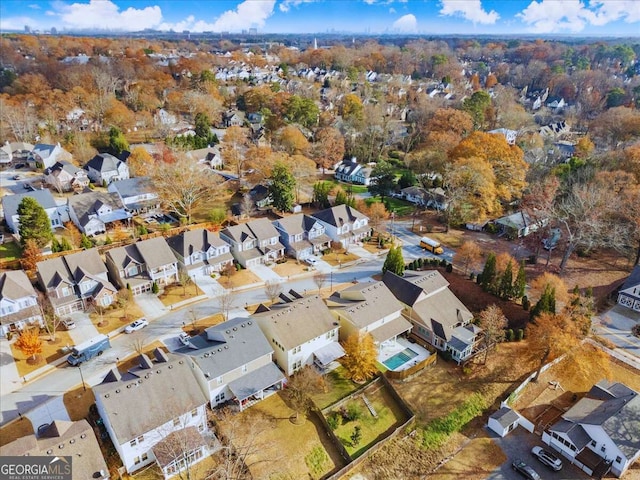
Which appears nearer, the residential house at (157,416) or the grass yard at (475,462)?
the residential house at (157,416)

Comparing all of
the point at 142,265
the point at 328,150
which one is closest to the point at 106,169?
the point at 142,265

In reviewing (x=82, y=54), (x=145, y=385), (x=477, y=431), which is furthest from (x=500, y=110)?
(x=82, y=54)

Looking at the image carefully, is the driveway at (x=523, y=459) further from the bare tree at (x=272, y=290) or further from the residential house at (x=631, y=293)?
the residential house at (x=631, y=293)

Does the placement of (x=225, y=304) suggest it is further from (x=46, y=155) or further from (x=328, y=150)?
(x=46, y=155)

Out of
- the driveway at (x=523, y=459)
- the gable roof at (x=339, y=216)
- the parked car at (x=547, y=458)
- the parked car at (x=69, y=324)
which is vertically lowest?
the driveway at (x=523, y=459)

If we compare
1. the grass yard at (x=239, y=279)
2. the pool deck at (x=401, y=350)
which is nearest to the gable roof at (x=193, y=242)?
the grass yard at (x=239, y=279)

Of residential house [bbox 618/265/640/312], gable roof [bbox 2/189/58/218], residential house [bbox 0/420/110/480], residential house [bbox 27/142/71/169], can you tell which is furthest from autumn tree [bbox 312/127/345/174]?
residential house [bbox 0/420/110/480]

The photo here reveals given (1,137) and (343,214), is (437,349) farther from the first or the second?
(1,137)
